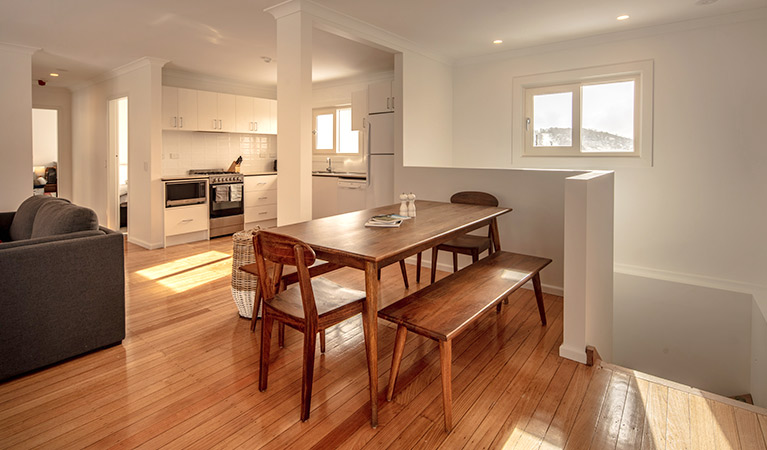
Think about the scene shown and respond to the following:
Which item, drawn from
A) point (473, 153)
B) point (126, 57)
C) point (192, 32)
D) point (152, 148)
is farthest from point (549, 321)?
point (126, 57)

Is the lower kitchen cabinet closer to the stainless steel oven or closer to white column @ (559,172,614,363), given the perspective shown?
the stainless steel oven

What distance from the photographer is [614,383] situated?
7.34ft

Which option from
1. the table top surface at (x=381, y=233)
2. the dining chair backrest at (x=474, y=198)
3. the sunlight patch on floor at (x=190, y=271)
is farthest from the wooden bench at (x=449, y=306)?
the sunlight patch on floor at (x=190, y=271)

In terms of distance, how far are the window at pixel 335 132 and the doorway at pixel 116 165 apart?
2.95 meters

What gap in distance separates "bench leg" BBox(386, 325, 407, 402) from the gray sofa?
5.92ft

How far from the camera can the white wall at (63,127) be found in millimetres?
7234

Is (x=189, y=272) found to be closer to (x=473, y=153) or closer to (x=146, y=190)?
(x=146, y=190)

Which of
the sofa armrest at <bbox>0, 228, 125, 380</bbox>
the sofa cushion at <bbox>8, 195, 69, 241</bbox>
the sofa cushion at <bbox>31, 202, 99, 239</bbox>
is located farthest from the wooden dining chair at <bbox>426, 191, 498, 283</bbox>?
the sofa cushion at <bbox>8, 195, 69, 241</bbox>

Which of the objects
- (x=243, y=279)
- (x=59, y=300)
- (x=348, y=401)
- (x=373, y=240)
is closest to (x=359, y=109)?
(x=243, y=279)

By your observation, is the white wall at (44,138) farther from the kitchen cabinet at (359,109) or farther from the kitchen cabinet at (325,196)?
the kitchen cabinet at (359,109)

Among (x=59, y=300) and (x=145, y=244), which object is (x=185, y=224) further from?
(x=59, y=300)

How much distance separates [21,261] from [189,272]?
226 centimetres

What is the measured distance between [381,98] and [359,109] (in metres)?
0.63

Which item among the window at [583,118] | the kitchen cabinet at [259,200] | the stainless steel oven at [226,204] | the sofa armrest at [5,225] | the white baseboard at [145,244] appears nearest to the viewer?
the sofa armrest at [5,225]
